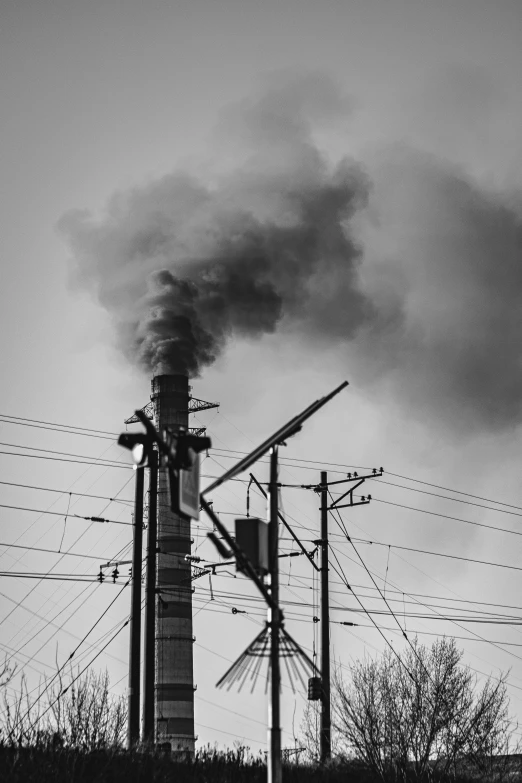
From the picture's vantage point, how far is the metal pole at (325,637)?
2944 centimetres

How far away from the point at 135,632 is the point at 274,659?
15.1 m

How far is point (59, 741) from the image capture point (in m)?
22.9

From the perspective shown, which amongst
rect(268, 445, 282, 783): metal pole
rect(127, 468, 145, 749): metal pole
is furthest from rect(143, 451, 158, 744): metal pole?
rect(268, 445, 282, 783): metal pole

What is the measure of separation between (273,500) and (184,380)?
42.5m

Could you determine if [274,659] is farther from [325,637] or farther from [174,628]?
Result: [174,628]

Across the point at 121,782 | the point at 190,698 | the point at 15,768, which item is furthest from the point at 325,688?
the point at 190,698

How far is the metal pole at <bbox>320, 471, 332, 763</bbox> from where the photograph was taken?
29.4m

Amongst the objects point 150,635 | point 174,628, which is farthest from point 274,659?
point 174,628

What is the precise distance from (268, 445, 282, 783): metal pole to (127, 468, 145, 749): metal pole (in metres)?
13.3

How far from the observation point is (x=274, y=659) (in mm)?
13375

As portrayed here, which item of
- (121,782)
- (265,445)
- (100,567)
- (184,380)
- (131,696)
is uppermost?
(184,380)

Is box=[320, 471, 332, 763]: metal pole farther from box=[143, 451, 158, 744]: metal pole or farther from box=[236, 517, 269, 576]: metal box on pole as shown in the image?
box=[236, 517, 269, 576]: metal box on pole

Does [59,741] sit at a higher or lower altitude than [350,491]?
lower

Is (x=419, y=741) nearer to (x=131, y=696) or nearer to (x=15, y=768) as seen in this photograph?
(x=131, y=696)
